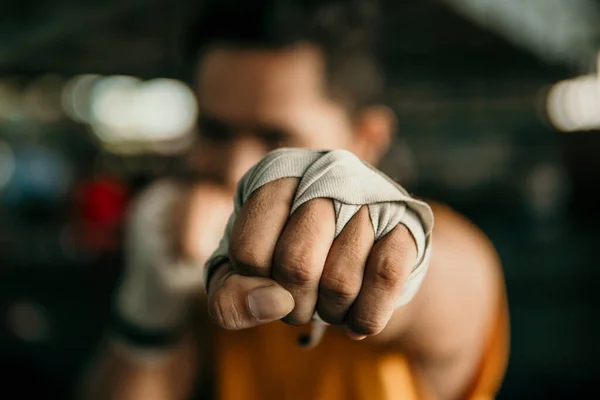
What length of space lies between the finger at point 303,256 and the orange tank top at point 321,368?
28 centimetres

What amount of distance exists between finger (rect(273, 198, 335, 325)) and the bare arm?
0.19 m

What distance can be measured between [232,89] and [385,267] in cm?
26

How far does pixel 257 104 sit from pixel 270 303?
25 centimetres

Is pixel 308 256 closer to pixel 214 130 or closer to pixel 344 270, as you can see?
pixel 344 270

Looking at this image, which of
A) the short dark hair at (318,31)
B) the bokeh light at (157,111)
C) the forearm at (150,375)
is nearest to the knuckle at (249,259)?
the short dark hair at (318,31)

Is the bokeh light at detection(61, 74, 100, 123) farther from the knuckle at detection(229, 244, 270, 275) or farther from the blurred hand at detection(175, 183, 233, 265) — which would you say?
the knuckle at detection(229, 244, 270, 275)

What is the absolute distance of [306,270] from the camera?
182 mm

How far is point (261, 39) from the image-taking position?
0.42 meters

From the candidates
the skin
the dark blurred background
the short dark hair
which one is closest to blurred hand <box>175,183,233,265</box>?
the skin

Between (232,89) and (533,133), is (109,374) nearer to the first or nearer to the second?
(232,89)

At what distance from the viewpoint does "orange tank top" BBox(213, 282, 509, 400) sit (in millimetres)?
452

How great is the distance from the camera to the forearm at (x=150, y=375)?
0.59 m

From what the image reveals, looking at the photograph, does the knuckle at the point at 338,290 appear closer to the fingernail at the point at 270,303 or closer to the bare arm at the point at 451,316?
the fingernail at the point at 270,303

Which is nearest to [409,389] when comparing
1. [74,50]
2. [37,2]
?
[37,2]
